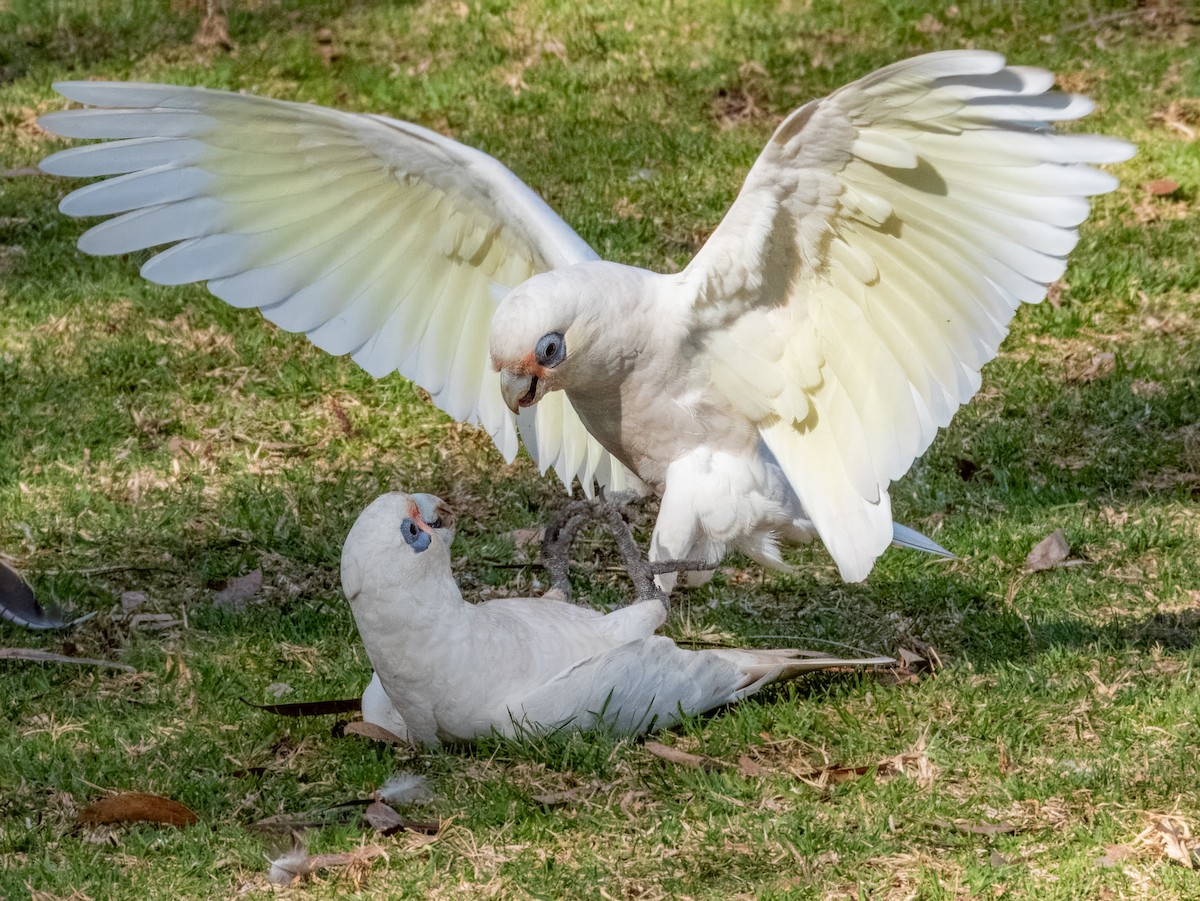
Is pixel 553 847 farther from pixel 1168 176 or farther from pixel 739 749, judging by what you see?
pixel 1168 176

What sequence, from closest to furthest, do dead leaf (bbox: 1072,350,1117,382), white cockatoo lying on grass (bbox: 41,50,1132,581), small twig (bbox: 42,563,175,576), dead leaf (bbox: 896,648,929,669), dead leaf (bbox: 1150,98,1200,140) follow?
white cockatoo lying on grass (bbox: 41,50,1132,581) < dead leaf (bbox: 896,648,929,669) < small twig (bbox: 42,563,175,576) < dead leaf (bbox: 1072,350,1117,382) < dead leaf (bbox: 1150,98,1200,140)

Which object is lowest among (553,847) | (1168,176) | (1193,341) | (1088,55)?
(553,847)

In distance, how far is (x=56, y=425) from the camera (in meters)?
4.93

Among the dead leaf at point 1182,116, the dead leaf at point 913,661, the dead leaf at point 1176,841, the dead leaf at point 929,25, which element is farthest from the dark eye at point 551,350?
the dead leaf at point 929,25

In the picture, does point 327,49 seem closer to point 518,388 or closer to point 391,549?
point 518,388

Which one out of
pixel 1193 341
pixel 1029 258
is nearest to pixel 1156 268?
pixel 1193 341

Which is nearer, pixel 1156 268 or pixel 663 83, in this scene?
pixel 1156 268

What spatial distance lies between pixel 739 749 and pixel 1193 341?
2.93 meters

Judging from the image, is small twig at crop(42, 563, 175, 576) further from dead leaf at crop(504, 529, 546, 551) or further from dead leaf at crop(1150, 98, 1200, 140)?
dead leaf at crop(1150, 98, 1200, 140)

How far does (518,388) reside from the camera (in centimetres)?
312

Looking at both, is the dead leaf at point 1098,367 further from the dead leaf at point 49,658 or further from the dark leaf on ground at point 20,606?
the dark leaf on ground at point 20,606

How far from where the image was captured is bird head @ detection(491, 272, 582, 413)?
304 cm

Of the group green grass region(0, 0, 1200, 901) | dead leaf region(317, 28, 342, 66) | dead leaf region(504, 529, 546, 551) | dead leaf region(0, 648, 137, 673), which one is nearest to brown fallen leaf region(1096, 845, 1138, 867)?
green grass region(0, 0, 1200, 901)

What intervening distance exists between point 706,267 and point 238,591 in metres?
1.72
